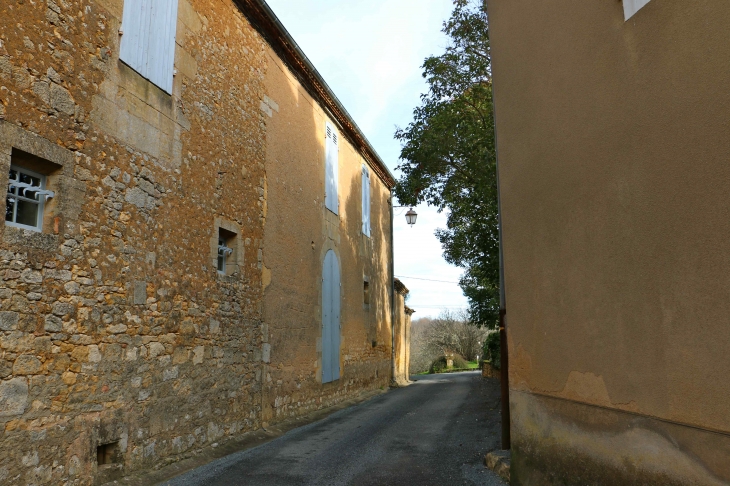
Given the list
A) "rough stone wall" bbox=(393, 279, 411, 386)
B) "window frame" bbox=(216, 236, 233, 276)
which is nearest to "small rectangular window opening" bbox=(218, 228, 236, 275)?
"window frame" bbox=(216, 236, 233, 276)

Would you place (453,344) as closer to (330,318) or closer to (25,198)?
(330,318)

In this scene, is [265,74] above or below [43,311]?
above

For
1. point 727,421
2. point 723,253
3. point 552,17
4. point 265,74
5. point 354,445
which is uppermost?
point 265,74

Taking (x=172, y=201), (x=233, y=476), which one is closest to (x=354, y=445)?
(x=233, y=476)

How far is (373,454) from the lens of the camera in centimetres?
651

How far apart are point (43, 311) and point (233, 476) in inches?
97.1

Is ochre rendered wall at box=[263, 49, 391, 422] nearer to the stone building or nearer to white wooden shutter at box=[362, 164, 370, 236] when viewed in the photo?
the stone building

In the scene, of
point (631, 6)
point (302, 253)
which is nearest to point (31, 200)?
point (631, 6)

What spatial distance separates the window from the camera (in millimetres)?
4527

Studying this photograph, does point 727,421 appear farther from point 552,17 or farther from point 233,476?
A: point 233,476

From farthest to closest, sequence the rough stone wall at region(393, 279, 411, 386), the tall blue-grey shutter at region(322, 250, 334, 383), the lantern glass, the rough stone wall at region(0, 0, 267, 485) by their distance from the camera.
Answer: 1. the rough stone wall at region(393, 279, 411, 386)
2. the lantern glass
3. the tall blue-grey shutter at region(322, 250, 334, 383)
4. the rough stone wall at region(0, 0, 267, 485)

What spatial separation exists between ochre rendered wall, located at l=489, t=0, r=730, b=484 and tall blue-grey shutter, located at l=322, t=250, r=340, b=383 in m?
6.46

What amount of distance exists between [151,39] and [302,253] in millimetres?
4984

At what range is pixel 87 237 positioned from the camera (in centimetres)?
508
